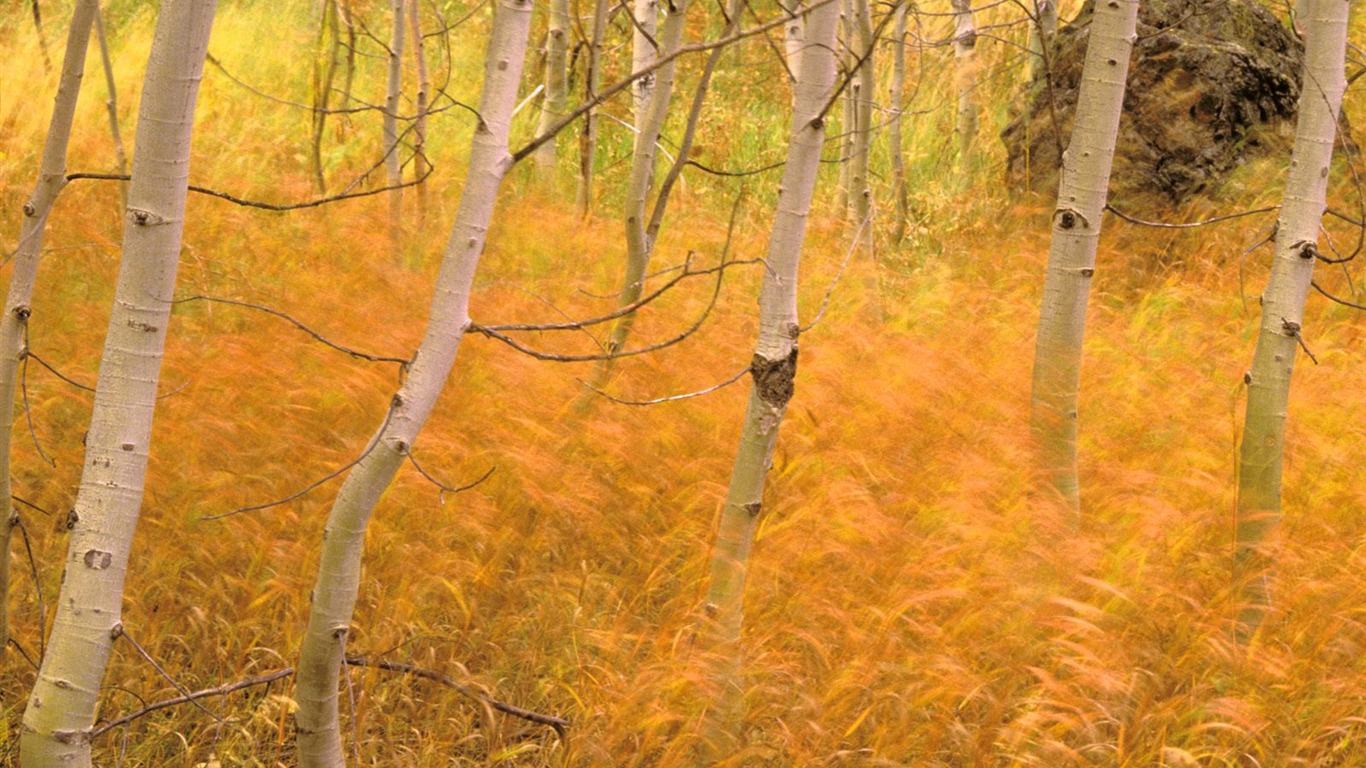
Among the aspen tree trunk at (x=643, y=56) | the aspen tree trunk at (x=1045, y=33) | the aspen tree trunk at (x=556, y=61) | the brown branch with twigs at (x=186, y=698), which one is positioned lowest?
the brown branch with twigs at (x=186, y=698)

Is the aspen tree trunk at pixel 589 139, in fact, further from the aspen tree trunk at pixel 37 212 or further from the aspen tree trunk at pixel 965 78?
the aspen tree trunk at pixel 965 78

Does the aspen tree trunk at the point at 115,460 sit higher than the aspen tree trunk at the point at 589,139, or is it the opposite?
the aspen tree trunk at the point at 589,139

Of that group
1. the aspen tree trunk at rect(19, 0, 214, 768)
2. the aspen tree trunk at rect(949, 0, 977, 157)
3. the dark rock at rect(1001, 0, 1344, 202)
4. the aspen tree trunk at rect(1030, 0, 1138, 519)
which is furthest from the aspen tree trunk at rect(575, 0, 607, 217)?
the aspen tree trunk at rect(949, 0, 977, 157)

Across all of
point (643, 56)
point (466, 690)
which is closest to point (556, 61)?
point (643, 56)

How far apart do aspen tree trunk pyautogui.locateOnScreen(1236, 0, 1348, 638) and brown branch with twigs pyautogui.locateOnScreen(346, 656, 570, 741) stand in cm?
173

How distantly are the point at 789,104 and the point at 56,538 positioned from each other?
22.8ft

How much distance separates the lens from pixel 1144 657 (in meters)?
2.79

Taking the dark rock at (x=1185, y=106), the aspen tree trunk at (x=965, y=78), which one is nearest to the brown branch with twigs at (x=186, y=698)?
the dark rock at (x=1185, y=106)

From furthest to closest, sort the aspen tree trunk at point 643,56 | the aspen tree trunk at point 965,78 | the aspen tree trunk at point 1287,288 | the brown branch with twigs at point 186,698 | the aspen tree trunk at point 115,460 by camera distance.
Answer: the aspen tree trunk at point 965,78
the aspen tree trunk at point 643,56
the aspen tree trunk at point 1287,288
the brown branch with twigs at point 186,698
the aspen tree trunk at point 115,460

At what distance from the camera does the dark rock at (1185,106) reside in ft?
21.6

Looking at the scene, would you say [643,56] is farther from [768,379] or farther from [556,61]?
[768,379]

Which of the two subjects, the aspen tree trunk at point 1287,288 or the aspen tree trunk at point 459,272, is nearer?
the aspen tree trunk at point 459,272

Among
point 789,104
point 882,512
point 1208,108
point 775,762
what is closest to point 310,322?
point 882,512

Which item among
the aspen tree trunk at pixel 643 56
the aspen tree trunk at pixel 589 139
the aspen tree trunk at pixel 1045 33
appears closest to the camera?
the aspen tree trunk at pixel 589 139
